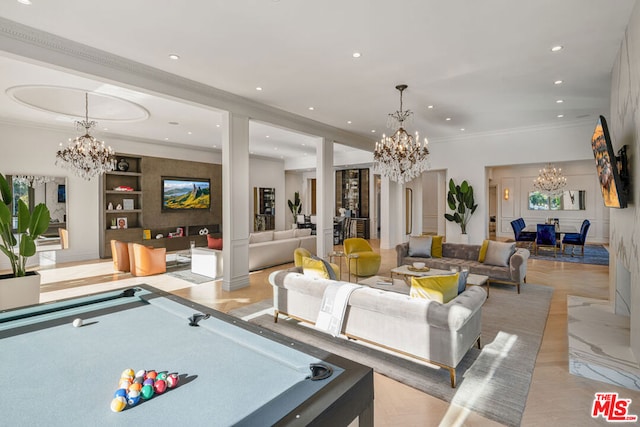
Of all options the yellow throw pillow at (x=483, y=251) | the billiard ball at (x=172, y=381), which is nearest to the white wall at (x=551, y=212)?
the yellow throw pillow at (x=483, y=251)

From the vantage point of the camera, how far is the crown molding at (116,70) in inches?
124

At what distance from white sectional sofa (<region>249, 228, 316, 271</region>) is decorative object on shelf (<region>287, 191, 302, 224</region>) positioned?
4.72 m

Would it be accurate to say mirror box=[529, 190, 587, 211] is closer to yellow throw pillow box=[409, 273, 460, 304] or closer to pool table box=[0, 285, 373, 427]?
yellow throw pillow box=[409, 273, 460, 304]

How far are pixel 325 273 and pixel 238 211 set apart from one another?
2.39 m

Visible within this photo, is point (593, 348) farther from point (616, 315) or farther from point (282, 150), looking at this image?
point (282, 150)

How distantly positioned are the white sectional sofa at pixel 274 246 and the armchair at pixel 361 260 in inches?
69.9

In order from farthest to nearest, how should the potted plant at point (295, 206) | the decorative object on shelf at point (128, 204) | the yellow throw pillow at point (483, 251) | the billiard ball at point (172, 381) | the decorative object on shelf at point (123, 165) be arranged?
the potted plant at point (295, 206), the decorative object on shelf at point (128, 204), the decorative object on shelf at point (123, 165), the yellow throw pillow at point (483, 251), the billiard ball at point (172, 381)

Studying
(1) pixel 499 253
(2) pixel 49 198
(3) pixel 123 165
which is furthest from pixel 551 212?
(2) pixel 49 198

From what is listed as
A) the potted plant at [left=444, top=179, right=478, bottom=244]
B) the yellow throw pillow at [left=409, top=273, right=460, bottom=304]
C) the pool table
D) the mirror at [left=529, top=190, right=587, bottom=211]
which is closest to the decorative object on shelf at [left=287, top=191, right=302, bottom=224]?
the potted plant at [left=444, top=179, right=478, bottom=244]

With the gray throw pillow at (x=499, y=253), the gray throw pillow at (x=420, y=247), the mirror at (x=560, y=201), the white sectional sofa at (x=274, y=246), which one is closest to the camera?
the gray throw pillow at (x=499, y=253)

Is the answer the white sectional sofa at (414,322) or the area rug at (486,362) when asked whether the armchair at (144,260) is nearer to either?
the area rug at (486,362)

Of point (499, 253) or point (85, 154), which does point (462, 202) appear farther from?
point (85, 154)

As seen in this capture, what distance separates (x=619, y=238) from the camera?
3.54 metres

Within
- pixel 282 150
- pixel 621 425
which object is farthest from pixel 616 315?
pixel 282 150
